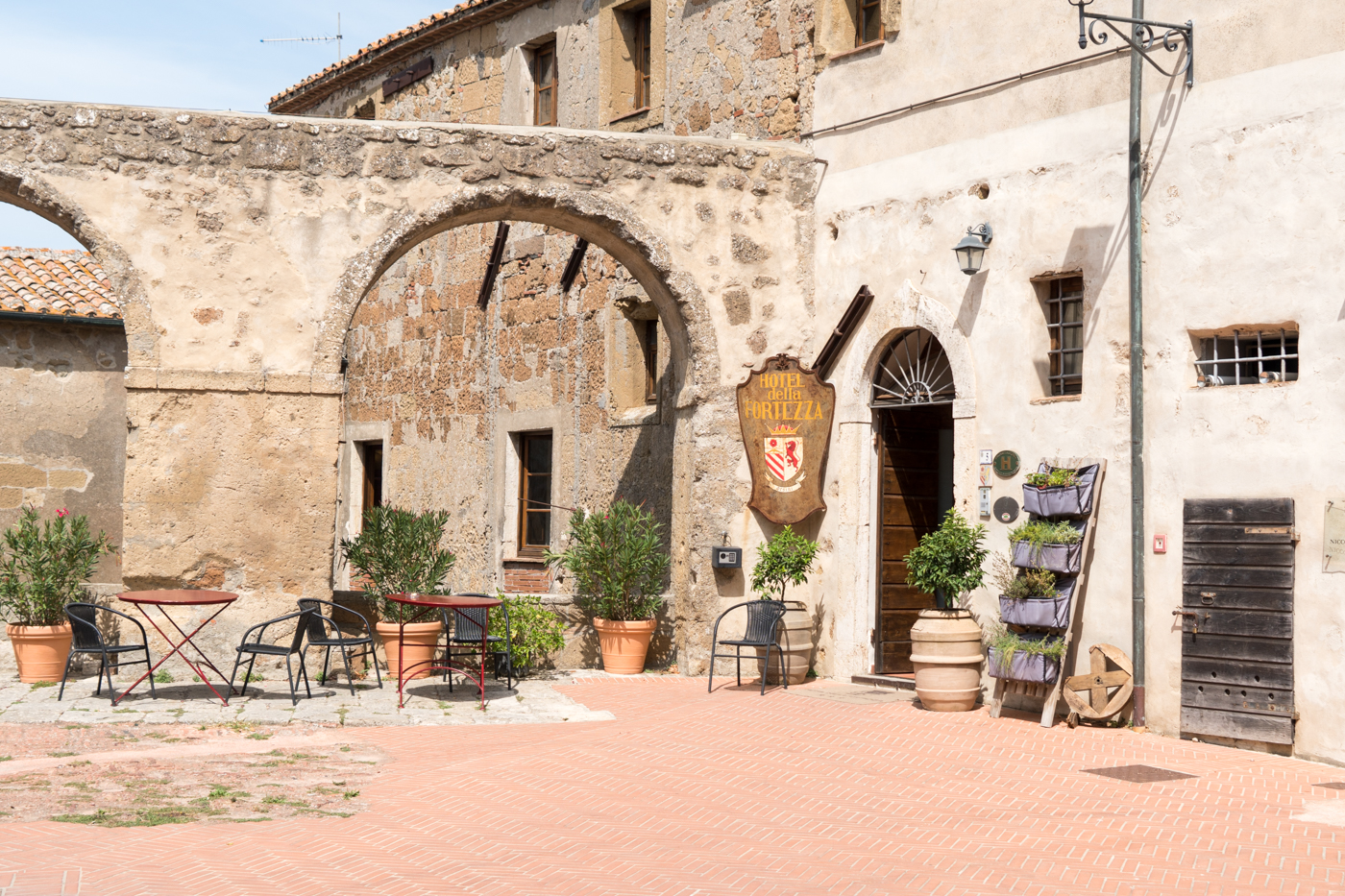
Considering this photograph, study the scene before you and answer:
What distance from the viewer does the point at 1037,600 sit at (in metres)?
8.55

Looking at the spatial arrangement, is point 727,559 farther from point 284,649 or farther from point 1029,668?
point 284,649

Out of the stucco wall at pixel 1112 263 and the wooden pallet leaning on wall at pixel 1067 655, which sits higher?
the stucco wall at pixel 1112 263

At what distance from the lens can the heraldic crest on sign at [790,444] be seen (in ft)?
34.3

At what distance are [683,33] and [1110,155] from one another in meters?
4.72

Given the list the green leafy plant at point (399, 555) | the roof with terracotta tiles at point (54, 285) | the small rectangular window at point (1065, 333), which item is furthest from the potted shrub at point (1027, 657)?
the roof with terracotta tiles at point (54, 285)

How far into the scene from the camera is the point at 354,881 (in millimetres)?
4816

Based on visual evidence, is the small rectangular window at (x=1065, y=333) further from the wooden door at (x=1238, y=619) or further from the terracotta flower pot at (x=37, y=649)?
the terracotta flower pot at (x=37, y=649)

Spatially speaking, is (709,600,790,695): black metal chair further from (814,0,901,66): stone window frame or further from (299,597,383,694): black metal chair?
(814,0,901,66): stone window frame

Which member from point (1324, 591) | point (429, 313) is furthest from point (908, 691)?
point (429, 313)

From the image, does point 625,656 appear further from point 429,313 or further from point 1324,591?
point 429,313

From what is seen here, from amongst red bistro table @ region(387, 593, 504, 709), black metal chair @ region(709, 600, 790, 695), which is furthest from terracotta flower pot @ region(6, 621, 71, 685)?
black metal chair @ region(709, 600, 790, 695)

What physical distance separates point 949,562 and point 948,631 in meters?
0.44

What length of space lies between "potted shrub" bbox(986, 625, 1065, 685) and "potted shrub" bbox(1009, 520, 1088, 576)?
448 mm

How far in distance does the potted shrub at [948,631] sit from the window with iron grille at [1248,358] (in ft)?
5.91
